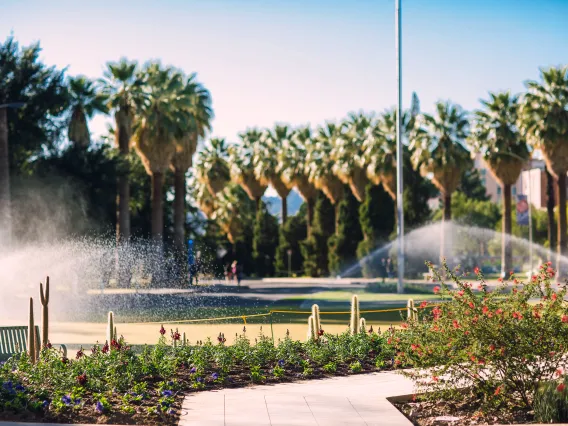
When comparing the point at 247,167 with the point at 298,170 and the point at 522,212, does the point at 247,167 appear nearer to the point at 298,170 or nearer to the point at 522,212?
the point at 298,170


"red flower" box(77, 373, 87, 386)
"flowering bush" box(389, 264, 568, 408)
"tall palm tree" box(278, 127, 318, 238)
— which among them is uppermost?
"tall palm tree" box(278, 127, 318, 238)

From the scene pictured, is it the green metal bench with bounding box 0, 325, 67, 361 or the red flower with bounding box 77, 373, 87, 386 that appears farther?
the green metal bench with bounding box 0, 325, 67, 361

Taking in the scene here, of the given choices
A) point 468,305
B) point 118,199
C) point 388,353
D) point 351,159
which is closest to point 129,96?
point 118,199

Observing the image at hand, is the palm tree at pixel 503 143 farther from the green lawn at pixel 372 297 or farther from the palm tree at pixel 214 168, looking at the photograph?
the palm tree at pixel 214 168

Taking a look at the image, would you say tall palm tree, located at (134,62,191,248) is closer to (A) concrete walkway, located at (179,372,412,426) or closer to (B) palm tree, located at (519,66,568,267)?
(B) palm tree, located at (519,66,568,267)

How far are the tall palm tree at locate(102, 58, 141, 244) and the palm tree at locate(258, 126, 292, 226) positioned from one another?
27.1 meters

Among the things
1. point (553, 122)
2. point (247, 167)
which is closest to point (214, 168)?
point (247, 167)

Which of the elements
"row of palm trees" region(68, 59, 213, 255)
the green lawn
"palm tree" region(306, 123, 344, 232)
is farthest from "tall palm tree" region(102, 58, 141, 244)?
"palm tree" region(306, 123, 344, 232)

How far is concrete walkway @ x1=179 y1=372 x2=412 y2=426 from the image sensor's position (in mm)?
11727

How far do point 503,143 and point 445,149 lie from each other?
4.66 metres

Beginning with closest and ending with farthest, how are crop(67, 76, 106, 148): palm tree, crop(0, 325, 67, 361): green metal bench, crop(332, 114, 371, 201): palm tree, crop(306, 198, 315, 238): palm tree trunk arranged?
crop(0, 325, 67, 361): green metal bench < crop(67, 76, 106, 148): palm tree < crop(332, 114, 371, 201): palm tree < crop(306, 198, 315, 238): palm tree trunk

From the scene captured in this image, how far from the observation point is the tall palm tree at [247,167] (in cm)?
8550

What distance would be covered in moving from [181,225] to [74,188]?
839cm

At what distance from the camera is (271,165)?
83.1 metres
